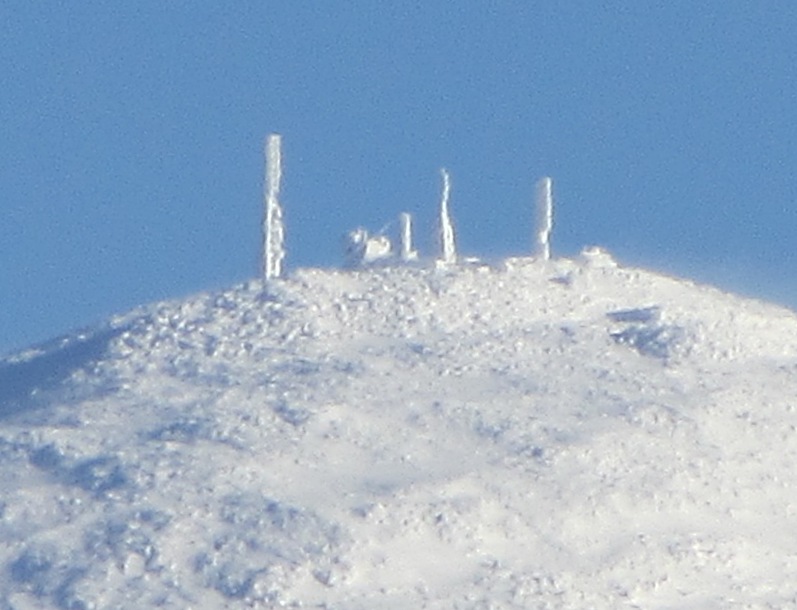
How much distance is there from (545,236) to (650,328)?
4.23 metres

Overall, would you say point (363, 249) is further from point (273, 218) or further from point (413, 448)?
point (413, 448)

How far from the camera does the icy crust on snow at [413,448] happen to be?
2464 cm

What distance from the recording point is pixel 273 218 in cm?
3397

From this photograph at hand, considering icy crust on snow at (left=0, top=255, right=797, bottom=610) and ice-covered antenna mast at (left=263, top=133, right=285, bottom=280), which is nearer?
icy crust on snow at (left=0, top=255, right=797, bottom=610)

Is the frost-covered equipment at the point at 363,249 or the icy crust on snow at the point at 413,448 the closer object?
the icy crust on snow at the point at 413,448

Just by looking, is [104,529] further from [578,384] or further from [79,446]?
[578,384]

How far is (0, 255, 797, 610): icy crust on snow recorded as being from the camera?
2464cm

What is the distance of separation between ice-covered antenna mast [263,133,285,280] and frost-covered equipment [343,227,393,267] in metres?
1.52

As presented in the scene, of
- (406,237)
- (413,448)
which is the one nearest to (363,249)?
(406,237)

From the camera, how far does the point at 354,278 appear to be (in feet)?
110

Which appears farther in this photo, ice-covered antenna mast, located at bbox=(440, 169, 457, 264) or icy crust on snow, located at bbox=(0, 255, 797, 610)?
ice-covered antenna mast, located at bbox=(440, 169, 457, 264)

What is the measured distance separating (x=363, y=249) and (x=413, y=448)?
30.2ft

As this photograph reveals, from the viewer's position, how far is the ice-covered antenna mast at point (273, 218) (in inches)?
1312

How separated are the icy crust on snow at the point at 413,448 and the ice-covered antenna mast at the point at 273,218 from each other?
1.10m
